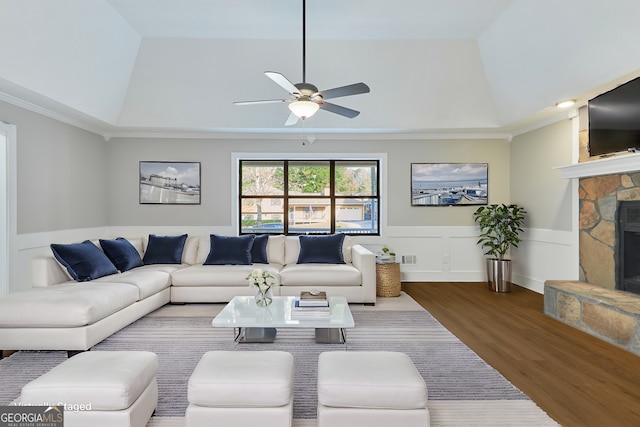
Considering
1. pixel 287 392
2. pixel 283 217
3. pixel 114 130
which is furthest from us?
pixel 283 217

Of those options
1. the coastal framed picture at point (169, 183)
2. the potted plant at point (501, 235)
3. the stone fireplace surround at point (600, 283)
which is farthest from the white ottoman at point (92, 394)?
the potted plant at point (501, 235)

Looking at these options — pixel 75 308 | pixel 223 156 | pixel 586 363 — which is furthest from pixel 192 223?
pixel 586 363

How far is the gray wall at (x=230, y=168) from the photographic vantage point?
6.21 m

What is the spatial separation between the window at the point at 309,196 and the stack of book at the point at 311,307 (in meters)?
2.94

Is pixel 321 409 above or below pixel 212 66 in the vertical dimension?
below

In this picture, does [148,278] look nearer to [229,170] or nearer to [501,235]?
[229,170]

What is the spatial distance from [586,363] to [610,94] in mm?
2864

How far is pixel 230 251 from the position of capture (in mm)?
5148

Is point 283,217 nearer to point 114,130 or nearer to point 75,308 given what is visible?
point 114,130

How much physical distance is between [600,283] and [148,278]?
210 inches

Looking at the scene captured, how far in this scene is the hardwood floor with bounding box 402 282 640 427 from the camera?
2.35 m

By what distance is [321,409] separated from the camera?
76.2 inches

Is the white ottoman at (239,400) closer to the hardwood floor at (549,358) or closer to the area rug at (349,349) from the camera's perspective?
the area rug at (349,349)

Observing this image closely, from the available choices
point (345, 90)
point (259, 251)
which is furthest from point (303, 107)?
point (259, 251)
